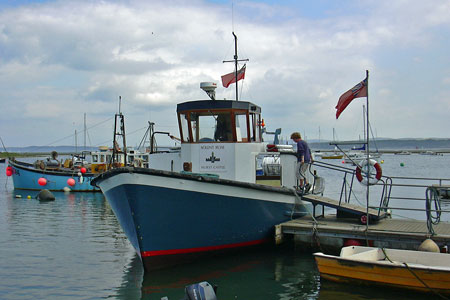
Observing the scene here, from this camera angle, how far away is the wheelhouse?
12.6 metres

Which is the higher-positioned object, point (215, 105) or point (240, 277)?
point (215, 105)

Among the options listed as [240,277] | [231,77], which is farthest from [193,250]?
[231,77]

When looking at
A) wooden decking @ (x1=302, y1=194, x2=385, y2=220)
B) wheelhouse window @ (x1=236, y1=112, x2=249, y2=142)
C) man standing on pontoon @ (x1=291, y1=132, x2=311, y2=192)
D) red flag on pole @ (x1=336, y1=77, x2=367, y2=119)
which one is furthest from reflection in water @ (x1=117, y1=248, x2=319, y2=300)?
red flag on pole @ (x1=336, y1=77, x2=367, y2=119)

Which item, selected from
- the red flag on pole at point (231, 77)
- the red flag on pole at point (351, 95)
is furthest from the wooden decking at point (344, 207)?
the red flag on pole at point (231, 77)

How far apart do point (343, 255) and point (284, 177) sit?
A: 3.28 metres

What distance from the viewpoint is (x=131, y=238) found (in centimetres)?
1055

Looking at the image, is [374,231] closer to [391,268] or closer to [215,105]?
[391,268]

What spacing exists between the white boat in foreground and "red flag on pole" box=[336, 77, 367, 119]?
3079 millimetres

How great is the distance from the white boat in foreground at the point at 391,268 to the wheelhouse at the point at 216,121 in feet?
14.0

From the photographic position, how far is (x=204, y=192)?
400 inches

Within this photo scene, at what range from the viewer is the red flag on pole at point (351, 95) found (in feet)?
34.2

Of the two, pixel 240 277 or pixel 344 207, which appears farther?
pixel 344 207

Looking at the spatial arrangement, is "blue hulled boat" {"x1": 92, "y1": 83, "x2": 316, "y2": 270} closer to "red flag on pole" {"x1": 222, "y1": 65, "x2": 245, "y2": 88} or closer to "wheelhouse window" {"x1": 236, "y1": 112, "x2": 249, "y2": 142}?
"wheelhouse window" {"x1": 236, "y1": 112, "x2": 249, "y2": 142}

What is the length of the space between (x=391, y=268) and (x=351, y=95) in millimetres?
3799
